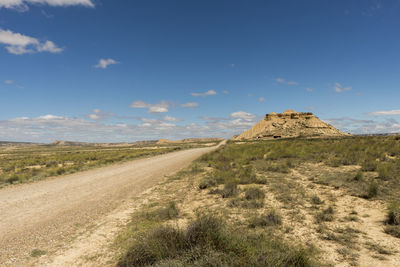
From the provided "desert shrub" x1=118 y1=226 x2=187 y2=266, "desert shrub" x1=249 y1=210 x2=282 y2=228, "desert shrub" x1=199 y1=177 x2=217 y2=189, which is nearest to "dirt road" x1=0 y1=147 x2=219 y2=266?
"desert shrub" x1=118 y1=226 x2=187 y2=266

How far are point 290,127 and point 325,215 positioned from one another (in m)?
110

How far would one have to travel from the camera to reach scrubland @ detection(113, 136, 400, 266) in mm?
3582

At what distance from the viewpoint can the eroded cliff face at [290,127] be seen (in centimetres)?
9888

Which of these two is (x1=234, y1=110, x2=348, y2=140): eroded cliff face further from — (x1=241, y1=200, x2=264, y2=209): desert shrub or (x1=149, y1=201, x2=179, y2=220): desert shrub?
(x1=149, y1=201, x2=179, y2=220): desert shrub

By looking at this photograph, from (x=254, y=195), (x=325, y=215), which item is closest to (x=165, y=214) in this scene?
(x=254, y=195)

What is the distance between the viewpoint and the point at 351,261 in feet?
13.4

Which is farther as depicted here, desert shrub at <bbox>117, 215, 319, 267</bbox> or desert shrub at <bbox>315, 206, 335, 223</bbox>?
desert shrub at <bbox>315, 206, 335, 223</bbox>

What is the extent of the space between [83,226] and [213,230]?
15.1 ft

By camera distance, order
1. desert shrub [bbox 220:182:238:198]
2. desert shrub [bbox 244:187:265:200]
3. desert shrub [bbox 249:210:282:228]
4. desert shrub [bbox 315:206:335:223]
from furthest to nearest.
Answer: desert shrub [bbox 220:182:238:198]
desert shrub [bbox 244:187:265:200]
desert shrub [bbox 315:206:335:223]
desert shrub [bbox 249:210:282:228]

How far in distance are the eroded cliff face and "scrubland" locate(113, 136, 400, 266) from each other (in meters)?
92.7

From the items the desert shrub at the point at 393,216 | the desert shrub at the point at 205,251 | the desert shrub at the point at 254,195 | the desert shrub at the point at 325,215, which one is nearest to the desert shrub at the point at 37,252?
the desert shrub at the point at 205,251

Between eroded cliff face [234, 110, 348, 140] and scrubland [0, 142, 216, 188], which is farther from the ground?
eroded cliff face [234, 110, 348, 140]

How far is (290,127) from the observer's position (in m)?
107

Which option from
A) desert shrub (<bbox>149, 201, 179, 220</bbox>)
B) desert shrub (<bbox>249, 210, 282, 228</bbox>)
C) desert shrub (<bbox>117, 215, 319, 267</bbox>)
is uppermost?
desert shrub (<bbox>117, 215, 319, 267</bbox>)
